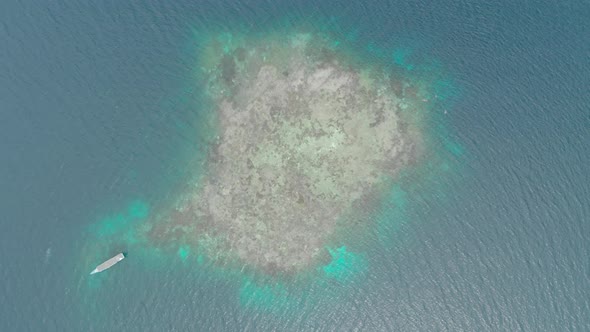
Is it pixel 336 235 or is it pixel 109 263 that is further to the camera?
pixel 109 263

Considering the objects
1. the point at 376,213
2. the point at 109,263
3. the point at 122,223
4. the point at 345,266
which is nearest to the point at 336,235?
the point at 345,266

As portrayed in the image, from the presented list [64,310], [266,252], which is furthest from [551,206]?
[64,310]

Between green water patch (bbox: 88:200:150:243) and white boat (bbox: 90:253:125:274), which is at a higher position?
green water patch (bbox: 88:200:150:243)

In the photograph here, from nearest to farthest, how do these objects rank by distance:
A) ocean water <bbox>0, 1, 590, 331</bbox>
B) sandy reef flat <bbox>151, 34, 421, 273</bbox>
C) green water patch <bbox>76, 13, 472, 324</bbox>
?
ocean water <bbox>0, 1, 590, 331</bbox>, green water patch <bbox>76, 13, 472, 324</bbox>, sandy reef flat <bbox>151, 34, 421, 273</bbox>

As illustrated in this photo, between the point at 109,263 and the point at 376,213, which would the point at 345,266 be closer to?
the point at 376,213

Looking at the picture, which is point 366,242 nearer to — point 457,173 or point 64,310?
point 457,173

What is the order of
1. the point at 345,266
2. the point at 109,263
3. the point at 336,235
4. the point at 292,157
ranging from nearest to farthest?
the point at 345,266
the point at 336,235
the point at 109,263
the point at 292,157

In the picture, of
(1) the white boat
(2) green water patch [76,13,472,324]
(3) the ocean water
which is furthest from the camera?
(1) the white boat

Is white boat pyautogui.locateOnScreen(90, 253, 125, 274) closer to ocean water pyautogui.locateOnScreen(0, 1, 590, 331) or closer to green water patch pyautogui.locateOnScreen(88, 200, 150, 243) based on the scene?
ocean water pyautogui.locateOnScreen(0, 1, 590, 331)

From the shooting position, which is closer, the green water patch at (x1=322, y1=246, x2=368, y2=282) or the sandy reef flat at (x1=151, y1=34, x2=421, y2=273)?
the green water patch at (x1=322, y1=246, x2=368, y2=282)

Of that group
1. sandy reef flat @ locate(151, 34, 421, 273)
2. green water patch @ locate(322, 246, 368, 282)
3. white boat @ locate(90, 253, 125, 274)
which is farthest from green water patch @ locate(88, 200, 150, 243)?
green water patch @ locate(322, 246, 368, 282)
